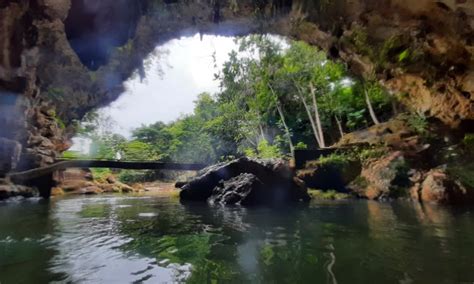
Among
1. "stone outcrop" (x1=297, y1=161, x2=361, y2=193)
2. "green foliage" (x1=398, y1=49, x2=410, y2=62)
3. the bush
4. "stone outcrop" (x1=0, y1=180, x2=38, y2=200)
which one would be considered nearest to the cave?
"stone outcrop" (x1=0, y1=180, x2=38, y2=200)

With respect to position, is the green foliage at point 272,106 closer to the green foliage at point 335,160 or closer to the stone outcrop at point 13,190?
the green foliage at point 335,160

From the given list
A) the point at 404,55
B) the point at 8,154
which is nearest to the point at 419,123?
the point at 404,55

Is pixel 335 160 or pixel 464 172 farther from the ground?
pixel 335 160

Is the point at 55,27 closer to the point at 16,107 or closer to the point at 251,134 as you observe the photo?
the point at 16,107

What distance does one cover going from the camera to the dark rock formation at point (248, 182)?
40.7ft

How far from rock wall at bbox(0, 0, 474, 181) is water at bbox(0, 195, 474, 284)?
6.05 m

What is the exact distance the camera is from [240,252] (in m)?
4.42

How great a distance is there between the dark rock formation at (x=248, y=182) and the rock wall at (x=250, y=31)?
542 cm

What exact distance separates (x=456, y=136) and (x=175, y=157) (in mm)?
25662

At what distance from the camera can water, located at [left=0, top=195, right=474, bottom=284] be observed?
3.35 meters

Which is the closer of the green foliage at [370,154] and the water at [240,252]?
the water at [240,252]

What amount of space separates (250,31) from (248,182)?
8489 mm

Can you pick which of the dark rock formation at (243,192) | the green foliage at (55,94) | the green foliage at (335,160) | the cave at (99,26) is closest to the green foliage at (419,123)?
the green foliage at (335,160)

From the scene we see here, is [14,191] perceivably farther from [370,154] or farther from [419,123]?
[419,123]
